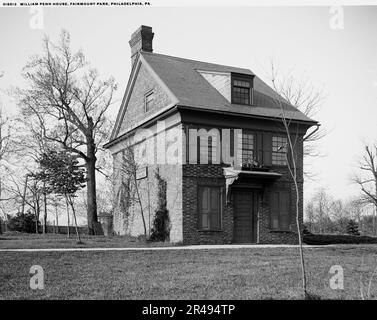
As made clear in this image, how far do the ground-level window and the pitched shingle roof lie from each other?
10.4 feet

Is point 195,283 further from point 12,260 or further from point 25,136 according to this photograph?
point 25,136

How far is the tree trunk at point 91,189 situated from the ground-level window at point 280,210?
996 cm

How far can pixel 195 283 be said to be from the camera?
9469 mm

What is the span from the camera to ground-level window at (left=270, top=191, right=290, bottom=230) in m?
19.8

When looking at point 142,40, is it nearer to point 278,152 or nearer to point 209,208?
point 278,152

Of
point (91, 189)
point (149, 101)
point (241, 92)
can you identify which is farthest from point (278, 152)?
point (91, 189)

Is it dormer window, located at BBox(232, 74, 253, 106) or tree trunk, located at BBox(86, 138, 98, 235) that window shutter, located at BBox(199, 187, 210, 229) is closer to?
dormer window, located at BBox(232, 74, 253, 106)

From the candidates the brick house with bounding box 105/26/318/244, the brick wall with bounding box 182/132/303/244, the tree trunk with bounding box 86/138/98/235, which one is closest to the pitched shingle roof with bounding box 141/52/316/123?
the brick house with bounding box 105/26/318/244

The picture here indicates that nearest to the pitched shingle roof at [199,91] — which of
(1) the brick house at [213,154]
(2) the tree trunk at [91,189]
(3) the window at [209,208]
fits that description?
(1) the brick house at [213,154]

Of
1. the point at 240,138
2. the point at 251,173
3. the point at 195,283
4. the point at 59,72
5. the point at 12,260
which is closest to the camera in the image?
the point at 195,283
